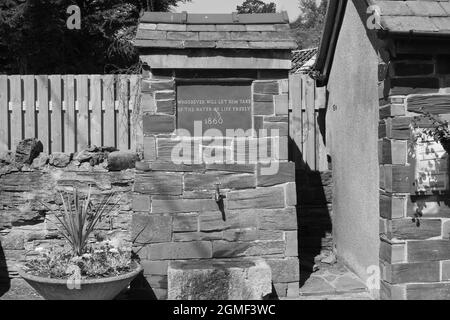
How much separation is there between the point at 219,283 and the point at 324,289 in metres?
1.41

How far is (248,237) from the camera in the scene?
5.63 metres

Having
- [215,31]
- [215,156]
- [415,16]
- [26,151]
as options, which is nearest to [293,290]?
[215,156]

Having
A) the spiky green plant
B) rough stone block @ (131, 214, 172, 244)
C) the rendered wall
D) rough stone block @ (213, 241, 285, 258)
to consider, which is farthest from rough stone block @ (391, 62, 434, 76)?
the spiky green plant

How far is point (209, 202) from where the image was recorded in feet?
18.3

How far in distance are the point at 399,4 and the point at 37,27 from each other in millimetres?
8064

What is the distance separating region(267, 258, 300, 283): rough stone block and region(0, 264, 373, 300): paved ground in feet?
0.78

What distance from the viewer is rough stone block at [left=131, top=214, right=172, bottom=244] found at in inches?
217

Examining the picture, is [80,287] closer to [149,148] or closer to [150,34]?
[149,148]

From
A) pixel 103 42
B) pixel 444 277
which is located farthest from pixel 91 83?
pixel 103 42

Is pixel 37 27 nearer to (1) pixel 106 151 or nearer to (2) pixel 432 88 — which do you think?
(1) pixel 106 151

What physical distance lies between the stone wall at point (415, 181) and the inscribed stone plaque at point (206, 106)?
60.7 inches

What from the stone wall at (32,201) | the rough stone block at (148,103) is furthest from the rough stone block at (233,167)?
the stone wall at (32,201)

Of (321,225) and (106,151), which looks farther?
(321,225)

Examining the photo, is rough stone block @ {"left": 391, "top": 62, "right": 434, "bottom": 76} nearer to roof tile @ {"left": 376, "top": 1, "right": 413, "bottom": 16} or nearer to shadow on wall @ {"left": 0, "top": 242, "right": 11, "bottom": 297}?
roof tile @ {"left": 376, "top": 1, "right": 413, "bottom": 16}
